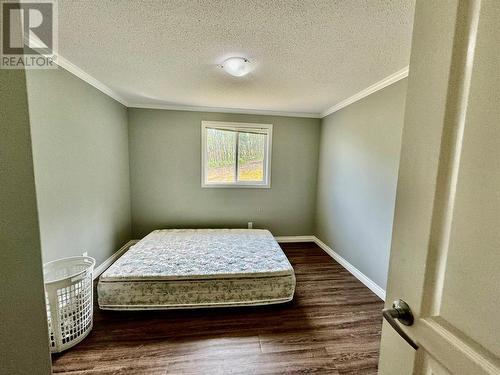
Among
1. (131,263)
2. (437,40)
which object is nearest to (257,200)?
(131,263)

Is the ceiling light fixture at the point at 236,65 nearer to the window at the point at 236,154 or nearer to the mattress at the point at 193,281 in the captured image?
the window at the point at 236,154

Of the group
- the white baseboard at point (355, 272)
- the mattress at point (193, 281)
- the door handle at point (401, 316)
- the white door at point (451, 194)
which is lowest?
the white baseboard at point (355, 272)

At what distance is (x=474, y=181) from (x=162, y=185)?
368 cm

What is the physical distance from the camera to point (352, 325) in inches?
76.4

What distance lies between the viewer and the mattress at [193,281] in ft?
6.54

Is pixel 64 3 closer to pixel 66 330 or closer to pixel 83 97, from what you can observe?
pixel 83 97

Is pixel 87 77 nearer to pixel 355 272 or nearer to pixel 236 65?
pixel 236 65

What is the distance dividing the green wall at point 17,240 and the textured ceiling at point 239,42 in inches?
44.9

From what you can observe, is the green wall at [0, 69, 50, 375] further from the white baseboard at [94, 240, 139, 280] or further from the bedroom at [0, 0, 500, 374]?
the white baseboard at [94, 240, 139, 280]

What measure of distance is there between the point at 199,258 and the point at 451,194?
2348 mm

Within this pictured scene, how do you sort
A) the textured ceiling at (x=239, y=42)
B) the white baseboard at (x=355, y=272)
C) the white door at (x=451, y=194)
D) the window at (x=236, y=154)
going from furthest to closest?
the window at (x=236, y=154) → the white baseboard at (x=355, y=272) → the textured ceiling at (x=239, y=42) → the white door at (x=451, y=194)

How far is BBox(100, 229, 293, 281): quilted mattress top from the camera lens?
82.1 inches

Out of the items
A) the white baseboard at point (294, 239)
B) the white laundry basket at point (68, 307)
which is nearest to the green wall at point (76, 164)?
the white laundry basket at point (68, 307)

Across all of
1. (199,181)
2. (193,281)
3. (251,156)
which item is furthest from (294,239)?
(193,281)
